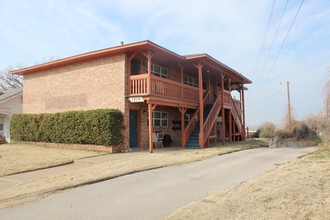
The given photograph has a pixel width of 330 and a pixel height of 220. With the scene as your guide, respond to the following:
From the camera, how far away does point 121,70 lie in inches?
649

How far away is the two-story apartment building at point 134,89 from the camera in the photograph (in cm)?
1609

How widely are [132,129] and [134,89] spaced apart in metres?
2.55

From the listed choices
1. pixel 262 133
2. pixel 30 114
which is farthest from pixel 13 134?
pixel 262 133

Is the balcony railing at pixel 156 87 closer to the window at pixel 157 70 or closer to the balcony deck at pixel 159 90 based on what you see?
the balcony deck at pixel 159 90

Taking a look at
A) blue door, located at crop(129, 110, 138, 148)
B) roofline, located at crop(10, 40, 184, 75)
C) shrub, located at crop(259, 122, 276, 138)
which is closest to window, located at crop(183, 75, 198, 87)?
roofline, located at crop(10, 40, 184, 75)

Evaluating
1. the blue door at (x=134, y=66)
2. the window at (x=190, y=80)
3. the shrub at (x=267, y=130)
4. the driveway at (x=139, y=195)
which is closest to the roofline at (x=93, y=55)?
the blue door at (x=134, y=66)

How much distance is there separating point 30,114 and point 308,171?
18307 millimetres

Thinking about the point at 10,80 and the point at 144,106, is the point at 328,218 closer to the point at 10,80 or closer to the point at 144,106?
the point at 144,106

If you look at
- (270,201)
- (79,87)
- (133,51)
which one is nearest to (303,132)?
(133,51)

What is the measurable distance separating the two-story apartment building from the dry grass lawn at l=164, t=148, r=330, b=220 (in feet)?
28.8

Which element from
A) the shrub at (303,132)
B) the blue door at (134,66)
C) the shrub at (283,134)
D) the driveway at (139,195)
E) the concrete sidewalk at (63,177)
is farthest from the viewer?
the shrub at (283,134)

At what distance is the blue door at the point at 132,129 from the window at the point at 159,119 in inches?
68.8

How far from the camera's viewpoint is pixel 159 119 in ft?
64.3

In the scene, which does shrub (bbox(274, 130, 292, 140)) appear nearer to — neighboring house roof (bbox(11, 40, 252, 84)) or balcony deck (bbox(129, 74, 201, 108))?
neighboring house roof (bbox(11, 40, 252, 84))
